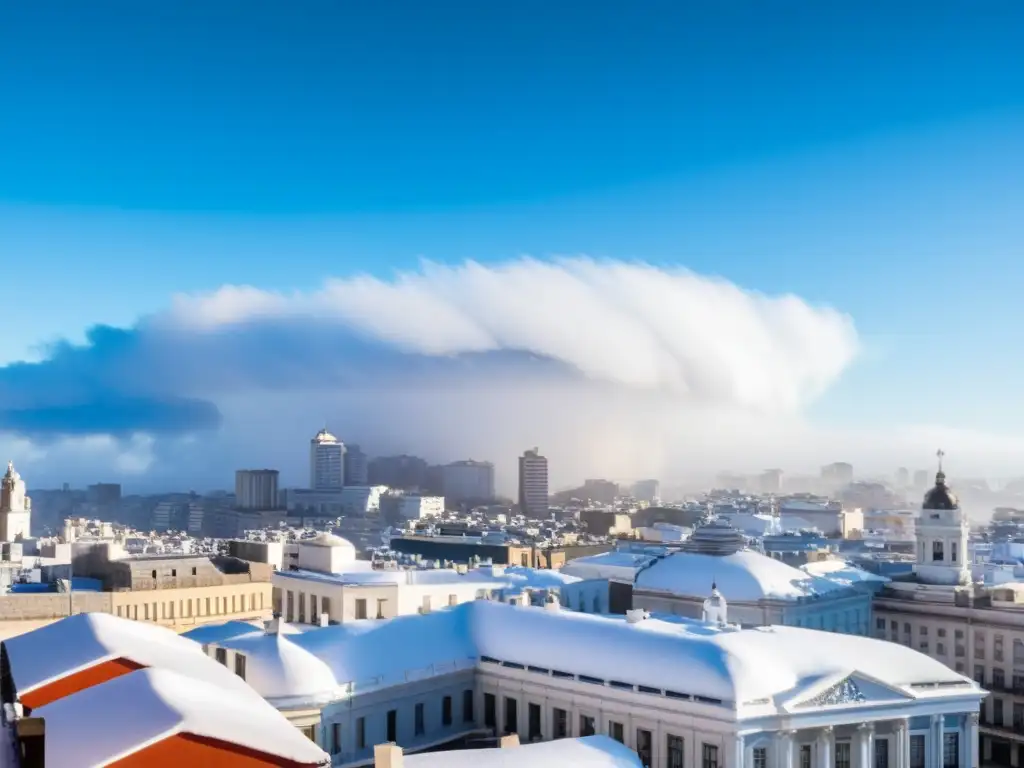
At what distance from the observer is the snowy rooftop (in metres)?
50.1

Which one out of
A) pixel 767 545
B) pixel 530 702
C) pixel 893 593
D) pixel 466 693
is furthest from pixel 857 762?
pixel 767 545

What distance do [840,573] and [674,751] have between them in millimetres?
51012

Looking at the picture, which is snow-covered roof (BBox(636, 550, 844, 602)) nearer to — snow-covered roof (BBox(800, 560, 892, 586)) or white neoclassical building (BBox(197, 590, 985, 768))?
snow-covered roof (BBox(800, 560, 892, 586))

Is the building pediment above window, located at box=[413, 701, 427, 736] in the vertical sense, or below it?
above

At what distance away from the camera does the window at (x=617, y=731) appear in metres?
52.1

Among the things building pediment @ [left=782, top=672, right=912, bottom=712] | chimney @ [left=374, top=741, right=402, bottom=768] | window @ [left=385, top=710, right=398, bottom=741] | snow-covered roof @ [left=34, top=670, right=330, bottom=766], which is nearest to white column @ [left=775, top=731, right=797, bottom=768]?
building pediment @ [left=782, top=672, right=912, bottom=712]

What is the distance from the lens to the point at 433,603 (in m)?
77.3

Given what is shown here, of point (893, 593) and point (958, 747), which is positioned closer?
point (958, 747)

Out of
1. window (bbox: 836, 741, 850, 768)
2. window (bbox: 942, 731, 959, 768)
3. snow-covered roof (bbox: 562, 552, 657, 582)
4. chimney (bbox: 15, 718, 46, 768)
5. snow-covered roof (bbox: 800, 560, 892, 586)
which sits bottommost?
window (bbox: 942, 731, 959, 768)

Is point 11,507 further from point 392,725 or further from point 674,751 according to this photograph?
point 674,751

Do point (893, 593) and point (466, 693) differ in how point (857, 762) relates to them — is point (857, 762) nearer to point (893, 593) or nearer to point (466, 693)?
point (466, 693)

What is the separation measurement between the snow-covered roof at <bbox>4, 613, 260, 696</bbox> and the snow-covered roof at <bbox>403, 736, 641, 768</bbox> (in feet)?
24.8

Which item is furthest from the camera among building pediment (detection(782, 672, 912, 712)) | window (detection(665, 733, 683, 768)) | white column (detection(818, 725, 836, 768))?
window (detection(665, 733, 683, 768))

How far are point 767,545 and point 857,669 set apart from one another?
4447 inches
